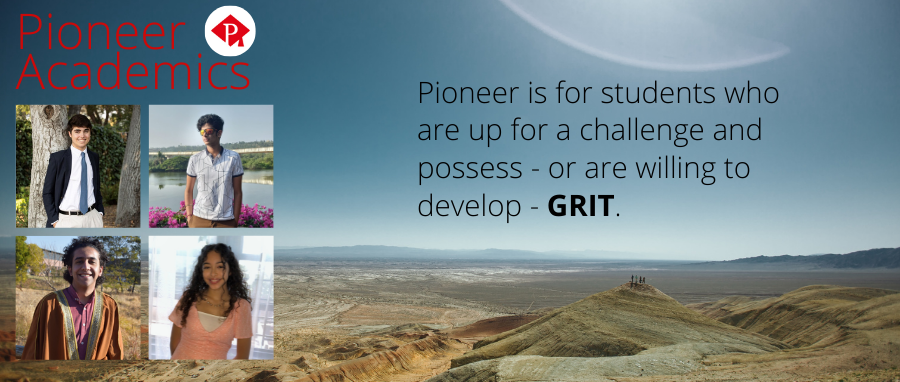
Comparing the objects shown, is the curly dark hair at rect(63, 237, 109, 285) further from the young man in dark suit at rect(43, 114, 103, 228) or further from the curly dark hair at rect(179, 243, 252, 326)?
the curly dark hair at rect(179, 243, 252, 326)

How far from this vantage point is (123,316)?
21.0 ft

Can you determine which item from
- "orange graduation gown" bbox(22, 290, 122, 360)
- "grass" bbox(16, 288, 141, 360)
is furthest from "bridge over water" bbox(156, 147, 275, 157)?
"orange graduation gown" bbox(22, 290, 122, 360)

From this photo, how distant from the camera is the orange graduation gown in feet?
20.7

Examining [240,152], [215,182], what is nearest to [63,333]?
[215,182]

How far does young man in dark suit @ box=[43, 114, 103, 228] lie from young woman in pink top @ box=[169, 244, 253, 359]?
5.59ft

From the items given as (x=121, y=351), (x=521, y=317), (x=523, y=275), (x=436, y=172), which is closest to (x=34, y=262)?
(x=121, y=351)

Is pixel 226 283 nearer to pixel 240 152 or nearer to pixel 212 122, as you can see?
pixel 240 152

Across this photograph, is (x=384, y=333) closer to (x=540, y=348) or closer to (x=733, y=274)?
(x=540, y=348)

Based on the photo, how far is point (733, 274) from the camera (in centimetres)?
Answer: 1753

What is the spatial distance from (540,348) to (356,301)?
45.4 feet

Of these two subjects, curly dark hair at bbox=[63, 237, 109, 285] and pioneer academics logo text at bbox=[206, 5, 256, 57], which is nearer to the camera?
curly dark hair at bbox=[63, 237, 109, 285]

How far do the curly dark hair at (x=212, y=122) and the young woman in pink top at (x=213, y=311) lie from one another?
5.65 ft

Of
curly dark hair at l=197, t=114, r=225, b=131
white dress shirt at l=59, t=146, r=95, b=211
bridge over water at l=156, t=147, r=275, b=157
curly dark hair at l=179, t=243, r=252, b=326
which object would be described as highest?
curly dark hair at l=197, t=114, r=225, b=131

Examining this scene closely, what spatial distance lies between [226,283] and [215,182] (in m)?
1.46
